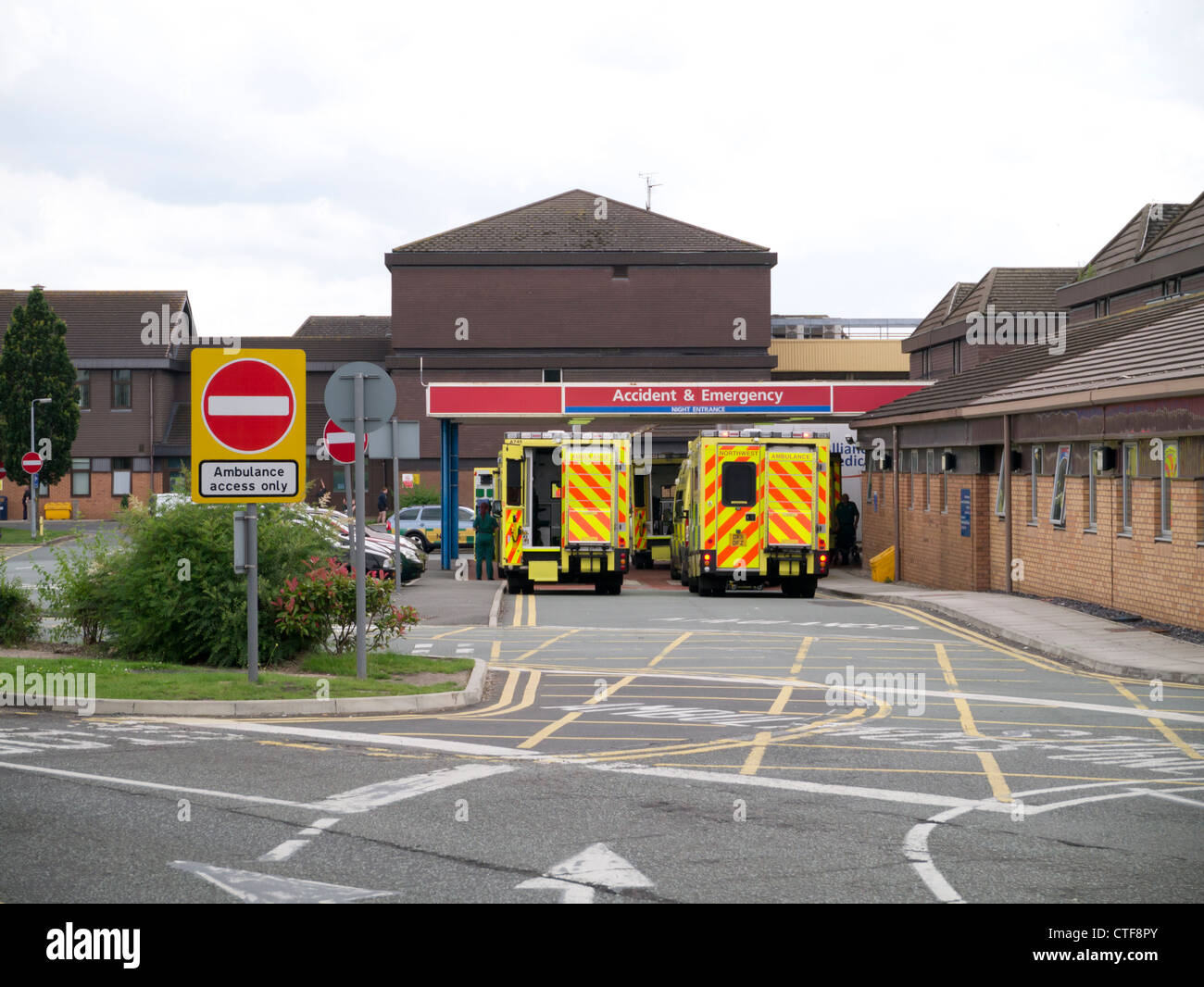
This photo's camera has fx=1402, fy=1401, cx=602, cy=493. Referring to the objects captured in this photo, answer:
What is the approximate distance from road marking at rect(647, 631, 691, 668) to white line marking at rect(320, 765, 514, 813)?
678 centimetres

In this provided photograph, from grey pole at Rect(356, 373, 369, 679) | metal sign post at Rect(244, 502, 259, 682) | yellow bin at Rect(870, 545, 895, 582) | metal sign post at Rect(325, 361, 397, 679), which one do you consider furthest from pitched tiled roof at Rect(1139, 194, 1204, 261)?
metal sign post at Rect(244, 502, 259, 682)

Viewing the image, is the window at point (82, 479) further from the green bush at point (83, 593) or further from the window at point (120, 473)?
the green bush at point (83, 593)

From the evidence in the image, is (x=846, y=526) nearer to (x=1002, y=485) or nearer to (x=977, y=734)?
(x=1002, y=485)

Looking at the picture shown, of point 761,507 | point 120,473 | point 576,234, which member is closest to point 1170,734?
point 761,507

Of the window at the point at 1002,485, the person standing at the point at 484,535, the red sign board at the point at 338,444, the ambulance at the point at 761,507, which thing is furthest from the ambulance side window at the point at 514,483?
the red sign board at the point at 338,444

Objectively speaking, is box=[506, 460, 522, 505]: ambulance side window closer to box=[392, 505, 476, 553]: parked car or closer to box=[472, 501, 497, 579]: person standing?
box=[472, 501, 497, 579]: person standing

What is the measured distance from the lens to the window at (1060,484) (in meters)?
24.1

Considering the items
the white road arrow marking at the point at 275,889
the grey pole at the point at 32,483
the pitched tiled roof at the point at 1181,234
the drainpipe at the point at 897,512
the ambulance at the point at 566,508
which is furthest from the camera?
the grey pole at the point at 32,483

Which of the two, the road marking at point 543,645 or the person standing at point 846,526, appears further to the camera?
the person standing at point 846,526

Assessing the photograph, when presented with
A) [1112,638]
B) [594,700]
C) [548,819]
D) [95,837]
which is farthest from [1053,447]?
[95,837]

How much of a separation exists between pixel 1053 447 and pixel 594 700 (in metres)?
14.3

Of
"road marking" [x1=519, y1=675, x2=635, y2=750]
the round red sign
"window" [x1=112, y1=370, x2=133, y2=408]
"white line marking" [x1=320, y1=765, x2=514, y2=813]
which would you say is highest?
"window" [x1=112, y1=370, x2=133, y2=408]

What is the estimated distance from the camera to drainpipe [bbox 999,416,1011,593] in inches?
1037

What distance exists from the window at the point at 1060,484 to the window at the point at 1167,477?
3.94 m
